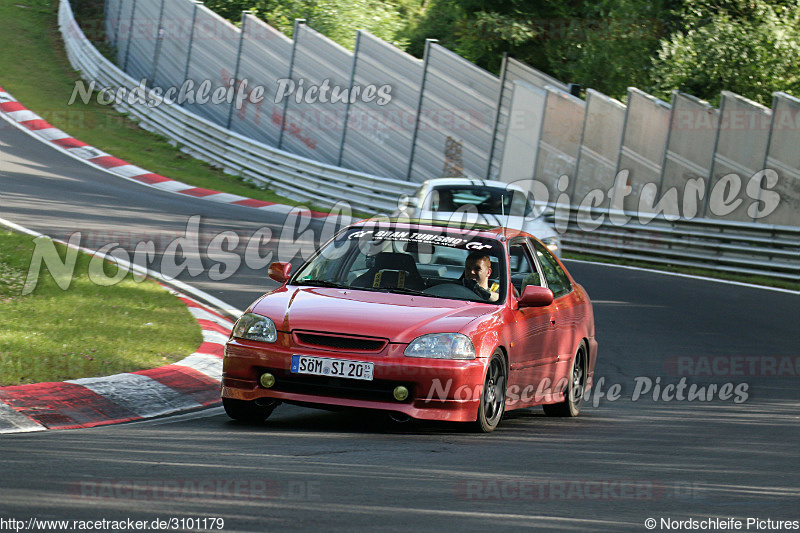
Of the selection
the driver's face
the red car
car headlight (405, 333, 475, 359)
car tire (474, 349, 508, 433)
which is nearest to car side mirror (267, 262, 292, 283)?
the red car

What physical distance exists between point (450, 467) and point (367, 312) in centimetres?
157

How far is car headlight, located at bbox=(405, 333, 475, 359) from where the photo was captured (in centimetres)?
733

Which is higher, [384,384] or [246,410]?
[384,384]

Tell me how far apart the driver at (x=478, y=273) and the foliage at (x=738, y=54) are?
59.6ft

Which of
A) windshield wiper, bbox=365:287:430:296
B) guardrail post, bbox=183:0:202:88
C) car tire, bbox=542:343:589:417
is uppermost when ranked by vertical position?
guardrail post, bbox=183:0:202:88

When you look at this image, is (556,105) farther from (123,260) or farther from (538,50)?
(123,260)

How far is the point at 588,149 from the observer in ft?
81.6

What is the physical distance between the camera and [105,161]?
26.0 meters

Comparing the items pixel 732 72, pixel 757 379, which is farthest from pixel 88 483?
pixel 732 72

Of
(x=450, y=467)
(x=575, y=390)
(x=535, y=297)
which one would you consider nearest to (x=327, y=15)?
(x=575, y=390)

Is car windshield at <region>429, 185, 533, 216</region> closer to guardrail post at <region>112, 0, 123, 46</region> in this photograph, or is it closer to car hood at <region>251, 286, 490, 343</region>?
car hood at <region>251, 286, 490, 343</region>

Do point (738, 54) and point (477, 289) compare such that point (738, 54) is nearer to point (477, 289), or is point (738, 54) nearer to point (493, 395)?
point (477, 289)

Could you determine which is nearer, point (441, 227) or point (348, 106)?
point (441, 227)

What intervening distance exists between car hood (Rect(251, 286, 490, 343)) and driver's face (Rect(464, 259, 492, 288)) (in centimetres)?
42
